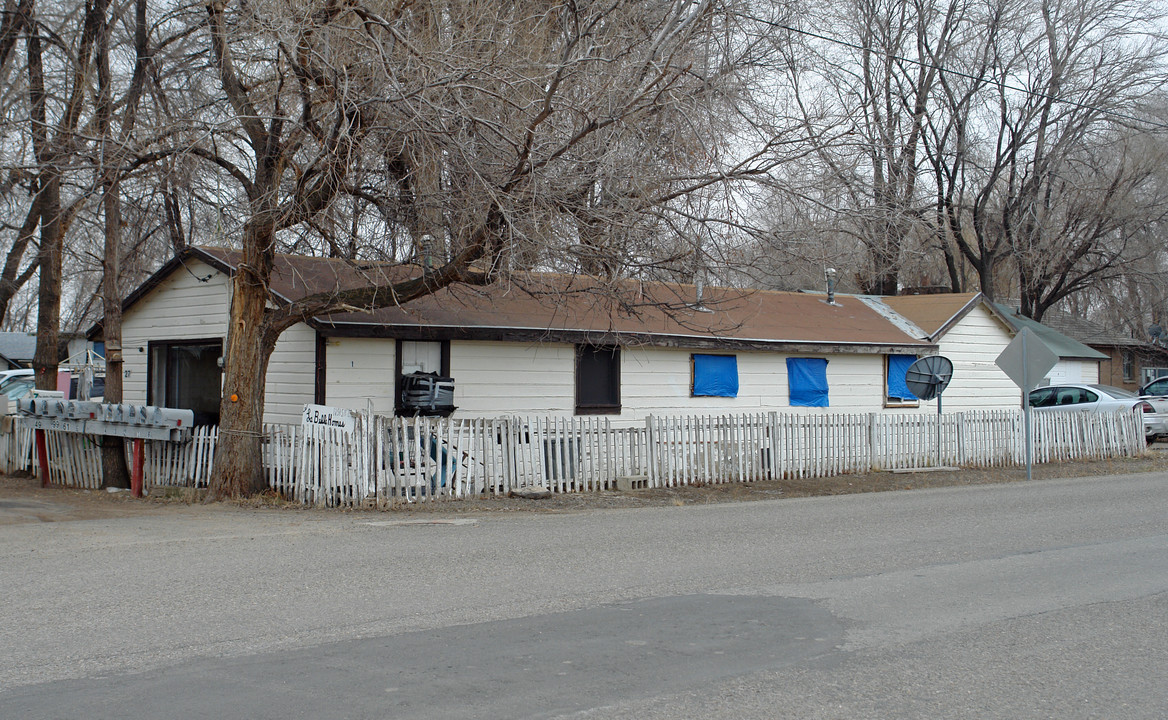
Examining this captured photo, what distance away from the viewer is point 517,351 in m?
16.1

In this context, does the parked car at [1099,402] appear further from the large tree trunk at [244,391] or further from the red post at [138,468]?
the red post at [138,468]

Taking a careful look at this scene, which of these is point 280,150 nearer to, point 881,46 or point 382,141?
point 382,141

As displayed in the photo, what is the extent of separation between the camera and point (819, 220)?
12609 millimetres

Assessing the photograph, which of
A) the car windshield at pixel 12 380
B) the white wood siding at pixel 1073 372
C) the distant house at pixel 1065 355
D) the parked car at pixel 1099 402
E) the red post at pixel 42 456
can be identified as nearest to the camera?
the red post at pixel 42 456

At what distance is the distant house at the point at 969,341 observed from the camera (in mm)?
21891

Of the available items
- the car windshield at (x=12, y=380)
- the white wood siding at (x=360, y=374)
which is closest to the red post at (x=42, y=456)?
the white wood siding at (x=360, y=374)

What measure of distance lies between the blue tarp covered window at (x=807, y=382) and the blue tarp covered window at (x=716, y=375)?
147cm

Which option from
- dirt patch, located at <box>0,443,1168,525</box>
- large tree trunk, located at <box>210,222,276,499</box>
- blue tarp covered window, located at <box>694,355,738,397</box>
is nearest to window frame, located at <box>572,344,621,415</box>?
blue tarp covered window, located at <box>694,355,738,397</box>

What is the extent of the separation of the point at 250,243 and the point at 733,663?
959 centimetres

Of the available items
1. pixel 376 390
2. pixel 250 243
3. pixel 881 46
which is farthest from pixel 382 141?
pixel 881 46

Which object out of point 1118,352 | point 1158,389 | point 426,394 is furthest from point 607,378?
point 1118,352

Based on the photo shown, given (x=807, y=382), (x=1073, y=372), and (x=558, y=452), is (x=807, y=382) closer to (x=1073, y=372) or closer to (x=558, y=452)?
(x=558, y=452)

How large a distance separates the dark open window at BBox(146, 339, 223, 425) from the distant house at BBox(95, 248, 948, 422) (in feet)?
0.08

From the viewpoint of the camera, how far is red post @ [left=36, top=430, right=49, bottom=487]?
52.8ft
